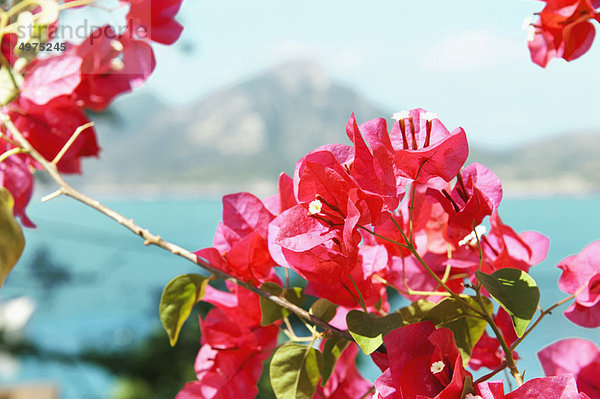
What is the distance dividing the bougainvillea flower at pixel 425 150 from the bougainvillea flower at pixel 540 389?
86 millimetres

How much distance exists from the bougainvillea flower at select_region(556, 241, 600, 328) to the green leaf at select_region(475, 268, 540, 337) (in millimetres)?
57

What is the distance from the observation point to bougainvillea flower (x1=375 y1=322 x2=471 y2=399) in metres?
0.21

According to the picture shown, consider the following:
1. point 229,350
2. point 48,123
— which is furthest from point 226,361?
point 48,123

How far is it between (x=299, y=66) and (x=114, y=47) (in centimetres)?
2815

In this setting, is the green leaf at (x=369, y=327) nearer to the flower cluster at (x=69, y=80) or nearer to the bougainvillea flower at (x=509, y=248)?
the bougainvillea flower at (x=509, y=248)

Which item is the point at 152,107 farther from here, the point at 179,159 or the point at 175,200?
the point at 175,200

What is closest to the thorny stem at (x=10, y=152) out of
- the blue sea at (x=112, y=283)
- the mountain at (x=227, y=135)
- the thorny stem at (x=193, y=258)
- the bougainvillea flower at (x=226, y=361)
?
the thorny stem at (x=193, y=258)

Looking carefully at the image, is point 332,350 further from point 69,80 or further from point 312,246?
point 69,80

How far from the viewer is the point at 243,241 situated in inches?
10.0

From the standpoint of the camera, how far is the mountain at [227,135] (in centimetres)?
2042

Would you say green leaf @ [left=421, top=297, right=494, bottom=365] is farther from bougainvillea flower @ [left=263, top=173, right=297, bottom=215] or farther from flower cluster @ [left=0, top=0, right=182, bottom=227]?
flower cluster @ [left=0, top=0, right=182, bottom=227]

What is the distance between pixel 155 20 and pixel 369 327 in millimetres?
263

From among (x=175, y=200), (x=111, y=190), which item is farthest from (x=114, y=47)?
(x=111, y=190)

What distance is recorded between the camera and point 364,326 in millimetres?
210
